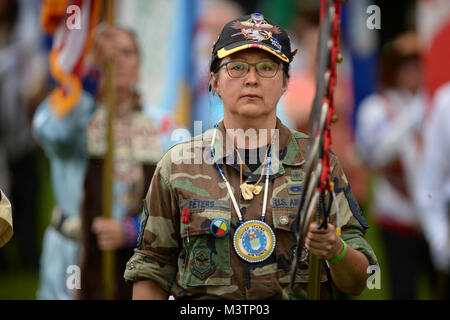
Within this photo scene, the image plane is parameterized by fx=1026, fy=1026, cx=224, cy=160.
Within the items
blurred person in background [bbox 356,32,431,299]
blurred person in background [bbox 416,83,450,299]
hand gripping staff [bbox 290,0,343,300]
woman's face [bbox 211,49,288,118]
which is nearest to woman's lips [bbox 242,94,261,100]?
woman's face [bbox 211,49,288,118]

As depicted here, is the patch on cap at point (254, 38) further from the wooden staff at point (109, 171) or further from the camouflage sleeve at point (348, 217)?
the wooden staff at point (109, 171)

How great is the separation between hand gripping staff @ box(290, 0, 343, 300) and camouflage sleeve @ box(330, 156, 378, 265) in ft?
0.71

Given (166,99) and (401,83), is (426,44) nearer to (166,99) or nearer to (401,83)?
(401,83)

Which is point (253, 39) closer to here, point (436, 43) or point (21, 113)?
point (436, 43)

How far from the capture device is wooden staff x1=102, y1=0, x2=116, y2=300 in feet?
18.5

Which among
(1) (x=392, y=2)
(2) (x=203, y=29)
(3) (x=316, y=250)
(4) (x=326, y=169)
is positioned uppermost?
(1) (x=392, y=2)

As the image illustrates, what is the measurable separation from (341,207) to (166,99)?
5.09 meters

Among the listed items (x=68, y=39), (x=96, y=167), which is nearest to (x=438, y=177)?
(x=96, y=167)

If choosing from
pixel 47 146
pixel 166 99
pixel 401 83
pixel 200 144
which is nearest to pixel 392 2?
pixel 401 83

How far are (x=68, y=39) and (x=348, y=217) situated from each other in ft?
9.81

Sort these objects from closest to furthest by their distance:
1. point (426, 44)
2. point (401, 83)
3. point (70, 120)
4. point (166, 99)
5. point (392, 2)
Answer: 1. point (70, 120)
2. point (426, 44)
3. point (166, 99)
4. point (401, 83)
5. point (392, 2)

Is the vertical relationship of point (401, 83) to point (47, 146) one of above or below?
above

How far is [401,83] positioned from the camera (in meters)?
9.16

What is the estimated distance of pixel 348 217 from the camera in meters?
3.60
